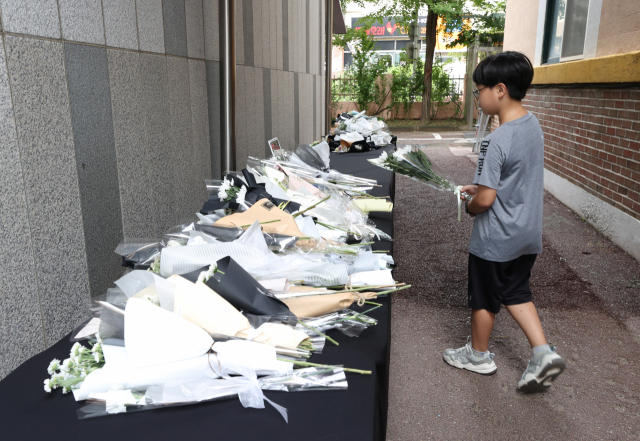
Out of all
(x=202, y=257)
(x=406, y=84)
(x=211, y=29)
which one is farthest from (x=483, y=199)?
(x=406, y=84)

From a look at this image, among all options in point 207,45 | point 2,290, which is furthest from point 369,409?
point 207,45

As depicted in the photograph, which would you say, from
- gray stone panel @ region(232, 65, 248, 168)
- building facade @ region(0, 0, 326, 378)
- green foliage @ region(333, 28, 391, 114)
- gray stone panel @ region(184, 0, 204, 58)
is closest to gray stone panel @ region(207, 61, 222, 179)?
building facade @ region(0, 0, 326, 378)

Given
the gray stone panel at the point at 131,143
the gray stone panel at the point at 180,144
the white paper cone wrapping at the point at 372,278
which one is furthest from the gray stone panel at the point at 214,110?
the white paper cone wrapping at the point at 372,278

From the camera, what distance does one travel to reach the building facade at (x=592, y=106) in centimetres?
513

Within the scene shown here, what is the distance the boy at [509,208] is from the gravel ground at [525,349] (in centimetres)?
25

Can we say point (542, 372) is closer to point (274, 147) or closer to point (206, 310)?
point (206, 310)

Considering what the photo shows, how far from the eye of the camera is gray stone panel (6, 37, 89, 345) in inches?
69.2

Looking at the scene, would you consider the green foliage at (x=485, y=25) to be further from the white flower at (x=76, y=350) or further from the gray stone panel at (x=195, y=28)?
the white flower at (x=76, y=350)

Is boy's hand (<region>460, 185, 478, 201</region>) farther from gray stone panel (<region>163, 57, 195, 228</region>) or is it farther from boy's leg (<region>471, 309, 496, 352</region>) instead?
gray stone panel (<region>163, 57, 195, 228</region>)

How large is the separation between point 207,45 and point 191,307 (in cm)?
264

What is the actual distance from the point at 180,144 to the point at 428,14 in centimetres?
1685

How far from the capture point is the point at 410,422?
2615 millimetres

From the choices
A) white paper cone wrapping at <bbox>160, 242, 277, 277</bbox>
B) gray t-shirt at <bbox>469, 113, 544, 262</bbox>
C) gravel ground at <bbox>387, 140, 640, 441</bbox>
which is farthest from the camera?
gravel ground at <bbox>387, 140, 640, 441</bbox>

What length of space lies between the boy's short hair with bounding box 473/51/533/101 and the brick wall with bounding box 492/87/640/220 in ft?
10.5
